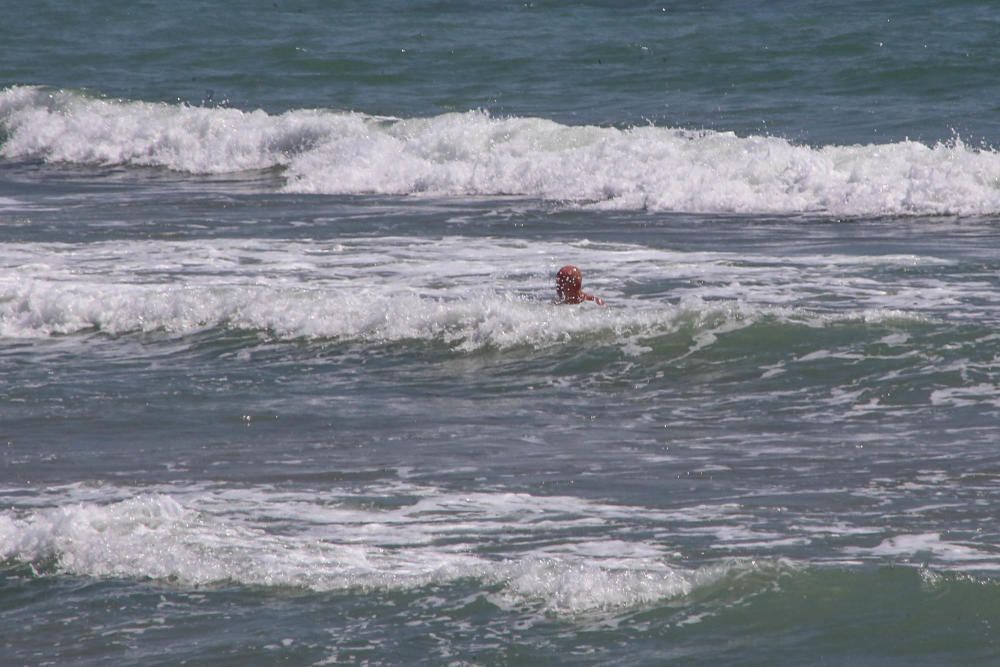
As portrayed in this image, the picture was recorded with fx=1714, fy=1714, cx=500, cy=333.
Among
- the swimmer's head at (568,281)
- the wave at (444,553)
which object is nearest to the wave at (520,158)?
the swimmer's head at (568,281)

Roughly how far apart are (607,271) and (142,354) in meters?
Result: 4.08

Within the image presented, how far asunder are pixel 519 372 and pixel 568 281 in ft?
4.39

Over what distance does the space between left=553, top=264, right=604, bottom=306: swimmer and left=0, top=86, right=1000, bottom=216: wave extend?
19.5ft

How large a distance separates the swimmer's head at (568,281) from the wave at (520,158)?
6.07 metres

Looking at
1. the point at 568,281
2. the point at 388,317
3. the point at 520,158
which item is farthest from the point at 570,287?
the point at 520,158

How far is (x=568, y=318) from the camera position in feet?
39.3

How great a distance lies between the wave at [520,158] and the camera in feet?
60.1

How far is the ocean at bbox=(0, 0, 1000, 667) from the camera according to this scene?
6.55 meters

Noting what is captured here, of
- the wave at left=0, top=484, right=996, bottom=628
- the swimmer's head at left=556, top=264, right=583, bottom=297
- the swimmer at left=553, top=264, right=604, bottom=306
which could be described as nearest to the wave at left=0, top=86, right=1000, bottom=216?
the swimmer at left=553, top=264, right=604, bottom=306

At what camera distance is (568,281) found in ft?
40.3

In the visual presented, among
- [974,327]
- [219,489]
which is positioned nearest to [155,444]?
[219,489]

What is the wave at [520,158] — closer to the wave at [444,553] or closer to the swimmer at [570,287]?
the swimmer at [570,287]

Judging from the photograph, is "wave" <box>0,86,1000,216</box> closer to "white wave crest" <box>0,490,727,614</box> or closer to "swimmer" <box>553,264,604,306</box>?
"swimmer" <box>553,264,604,306</box>

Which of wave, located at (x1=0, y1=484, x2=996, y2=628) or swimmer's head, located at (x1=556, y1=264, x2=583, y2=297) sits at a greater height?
swimmer's head, located at (x1=556, y1=264, x2=583, y2=297)
